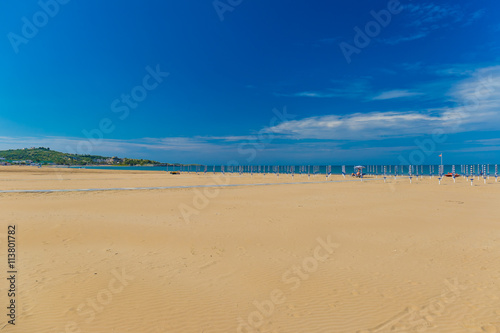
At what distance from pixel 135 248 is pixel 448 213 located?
16.4m

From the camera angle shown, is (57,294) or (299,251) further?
(299,251)

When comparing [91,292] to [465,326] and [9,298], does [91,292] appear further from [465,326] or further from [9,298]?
[465,326]

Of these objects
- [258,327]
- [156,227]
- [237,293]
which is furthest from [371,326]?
[156,227]

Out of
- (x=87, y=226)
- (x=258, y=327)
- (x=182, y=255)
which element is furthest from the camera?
(x=87, y=226)

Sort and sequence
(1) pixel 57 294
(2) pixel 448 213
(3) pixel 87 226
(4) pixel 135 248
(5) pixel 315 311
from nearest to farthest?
1. (5) pixel 315 311
2. (1) pixel 57 294
3. (4) pixel 135 248
4. (3) pixel 87 226
5. (2) pixel 448 213

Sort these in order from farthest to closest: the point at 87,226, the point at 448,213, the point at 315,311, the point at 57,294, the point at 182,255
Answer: the point at 448,213, the point at 87,226, the point at 182,255, the point at 57,294, the point at 315,311

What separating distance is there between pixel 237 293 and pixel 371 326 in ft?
9.01

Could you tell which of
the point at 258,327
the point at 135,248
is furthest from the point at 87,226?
the point at 258,327

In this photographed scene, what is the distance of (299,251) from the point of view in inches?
365

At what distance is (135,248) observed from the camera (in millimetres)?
9469

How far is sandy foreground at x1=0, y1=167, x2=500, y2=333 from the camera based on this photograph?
5.28 meters

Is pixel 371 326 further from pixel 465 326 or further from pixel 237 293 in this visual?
pixel 237 293

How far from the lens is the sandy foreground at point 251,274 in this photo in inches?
208

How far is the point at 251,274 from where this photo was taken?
24.4ft
